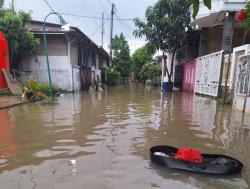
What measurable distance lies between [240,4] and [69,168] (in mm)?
14877

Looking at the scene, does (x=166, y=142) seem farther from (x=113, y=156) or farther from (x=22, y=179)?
(x=22, y=179)

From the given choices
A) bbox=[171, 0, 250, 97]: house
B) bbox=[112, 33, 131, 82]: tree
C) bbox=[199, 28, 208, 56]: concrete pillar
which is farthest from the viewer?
bbox=[112, 33, 131, 82]: tree

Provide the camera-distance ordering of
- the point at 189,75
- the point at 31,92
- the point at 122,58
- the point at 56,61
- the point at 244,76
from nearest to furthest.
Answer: the point at 244,76 → the point at 31,92 → the point at 56,61 → the point at 189,75 → the point at 122,58

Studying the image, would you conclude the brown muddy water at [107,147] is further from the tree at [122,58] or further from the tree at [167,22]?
the tree at [122,58]

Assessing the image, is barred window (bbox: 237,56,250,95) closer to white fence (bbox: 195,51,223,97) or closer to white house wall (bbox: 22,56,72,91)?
white fence (bbox: 195,51,223,97)

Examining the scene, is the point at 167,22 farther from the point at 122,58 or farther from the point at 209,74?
the point at 122,58


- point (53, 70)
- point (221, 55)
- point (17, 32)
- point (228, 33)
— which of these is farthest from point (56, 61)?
point (228, 33)

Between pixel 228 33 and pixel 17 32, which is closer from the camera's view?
pixel 228 33

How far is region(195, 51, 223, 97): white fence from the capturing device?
14953 millimetres

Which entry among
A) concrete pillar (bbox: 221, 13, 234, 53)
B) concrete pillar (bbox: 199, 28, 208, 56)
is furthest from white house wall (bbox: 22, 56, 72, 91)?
concrete pillar (bbox: 221, 13, 234, 53)

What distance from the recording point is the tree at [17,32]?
54.5 ft

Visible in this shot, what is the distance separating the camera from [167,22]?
21172mm

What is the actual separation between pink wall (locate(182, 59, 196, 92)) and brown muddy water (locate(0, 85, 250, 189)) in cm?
1293

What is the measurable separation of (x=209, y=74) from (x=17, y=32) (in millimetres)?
12375
